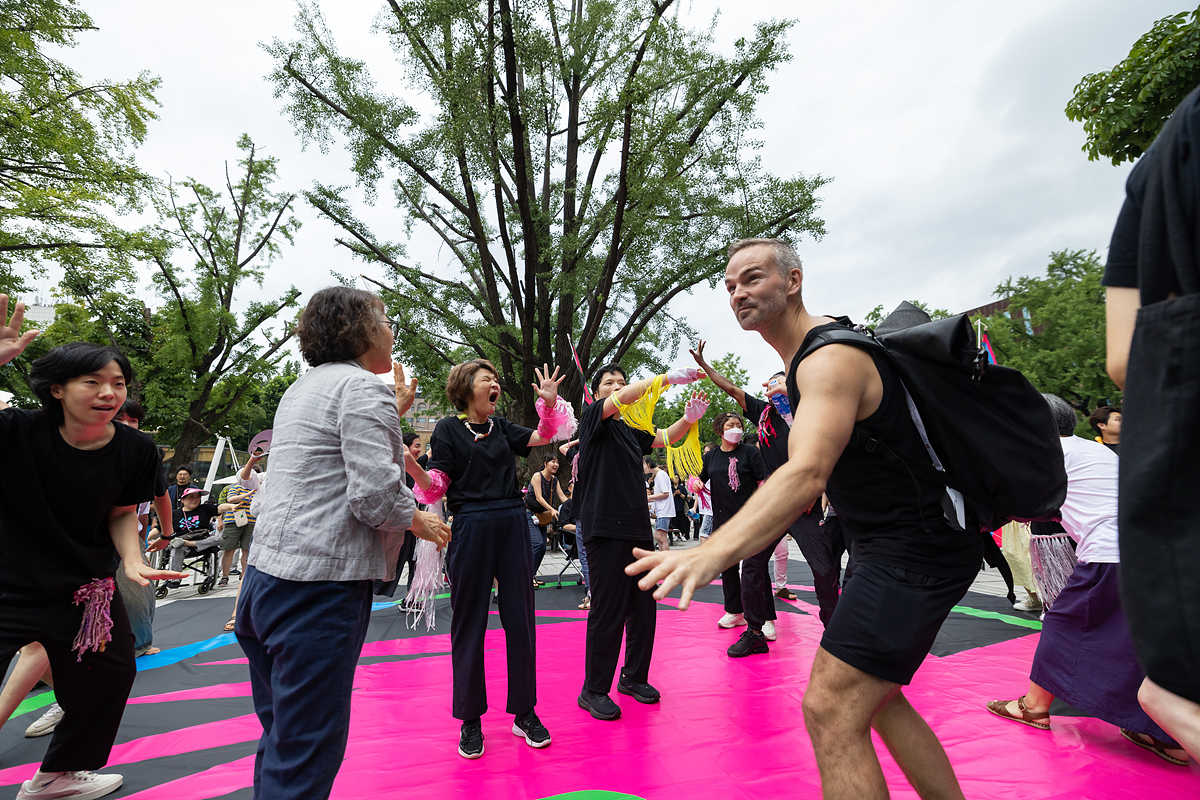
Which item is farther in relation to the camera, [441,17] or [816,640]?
[441,17]

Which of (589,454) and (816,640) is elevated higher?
(589,454)

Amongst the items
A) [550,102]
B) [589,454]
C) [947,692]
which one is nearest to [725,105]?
[550,102]

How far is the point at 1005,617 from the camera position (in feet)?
19.0

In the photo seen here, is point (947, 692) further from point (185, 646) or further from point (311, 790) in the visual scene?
point (185, 646)

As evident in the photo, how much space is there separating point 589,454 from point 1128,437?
10.1 feet

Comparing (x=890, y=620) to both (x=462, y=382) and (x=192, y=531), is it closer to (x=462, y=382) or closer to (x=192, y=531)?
(x=462, y=382)

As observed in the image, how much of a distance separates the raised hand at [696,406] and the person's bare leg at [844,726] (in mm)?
2163

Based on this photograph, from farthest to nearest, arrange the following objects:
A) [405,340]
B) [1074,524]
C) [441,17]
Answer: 1. [405,340]
2. [441,17]
3. [1074,524]

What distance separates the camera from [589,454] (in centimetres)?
386

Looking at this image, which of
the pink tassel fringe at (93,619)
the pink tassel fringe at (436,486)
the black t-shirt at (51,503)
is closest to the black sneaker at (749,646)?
the pink tassel fringe at (436,486)

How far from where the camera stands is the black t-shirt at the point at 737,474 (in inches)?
217

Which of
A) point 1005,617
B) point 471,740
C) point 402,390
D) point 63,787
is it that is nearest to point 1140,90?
point 1005,617

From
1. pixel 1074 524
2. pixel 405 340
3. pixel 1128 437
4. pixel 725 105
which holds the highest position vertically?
pixel 725 105

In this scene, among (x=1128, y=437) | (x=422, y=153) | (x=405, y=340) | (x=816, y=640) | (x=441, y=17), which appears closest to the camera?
(x=1128, y=437)
